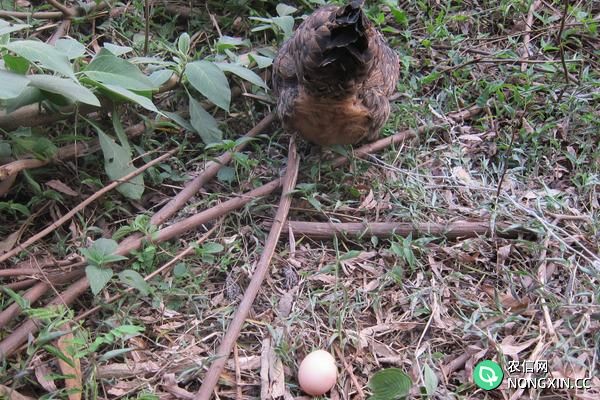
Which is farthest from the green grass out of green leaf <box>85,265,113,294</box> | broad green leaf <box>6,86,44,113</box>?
broad green leaf <box>6,86,44,113</box>

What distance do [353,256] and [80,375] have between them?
874 mm

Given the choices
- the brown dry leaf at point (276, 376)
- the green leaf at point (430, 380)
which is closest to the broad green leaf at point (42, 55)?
the brown dry leaf at point (276, 376)

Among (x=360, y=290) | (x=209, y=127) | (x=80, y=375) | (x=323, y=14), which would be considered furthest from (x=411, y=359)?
(x=323, y=14)

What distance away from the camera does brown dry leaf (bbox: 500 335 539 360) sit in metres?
1.66

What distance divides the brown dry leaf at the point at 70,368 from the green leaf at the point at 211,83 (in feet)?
3.10

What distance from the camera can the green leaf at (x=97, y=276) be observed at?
5.26ft

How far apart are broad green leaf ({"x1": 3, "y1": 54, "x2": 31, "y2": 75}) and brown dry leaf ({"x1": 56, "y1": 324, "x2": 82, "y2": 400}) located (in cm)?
75

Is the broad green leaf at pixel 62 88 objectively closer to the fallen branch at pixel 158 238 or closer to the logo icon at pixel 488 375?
the fallen branch at pixel 158 238

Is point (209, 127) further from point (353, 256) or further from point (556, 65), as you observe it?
point (556, 65)

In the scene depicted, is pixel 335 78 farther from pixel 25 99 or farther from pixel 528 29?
pixel 528 29

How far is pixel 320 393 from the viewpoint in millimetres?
1559

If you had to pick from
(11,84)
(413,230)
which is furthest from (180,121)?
(413,230)

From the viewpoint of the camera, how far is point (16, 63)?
1646mm

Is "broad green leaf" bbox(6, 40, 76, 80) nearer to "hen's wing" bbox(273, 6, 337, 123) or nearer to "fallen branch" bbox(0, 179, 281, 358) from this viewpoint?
"fallen branch" bbox(0, 179, 281, 358)
